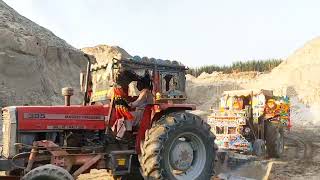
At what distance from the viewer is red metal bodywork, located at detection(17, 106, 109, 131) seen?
7461 mm

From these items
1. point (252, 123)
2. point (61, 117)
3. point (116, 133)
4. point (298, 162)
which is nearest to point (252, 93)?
point (252, 123)

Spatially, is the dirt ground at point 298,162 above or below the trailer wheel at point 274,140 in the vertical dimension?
below

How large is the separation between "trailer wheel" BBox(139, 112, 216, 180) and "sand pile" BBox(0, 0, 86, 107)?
1280 centimetres

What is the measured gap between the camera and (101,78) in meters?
8.34

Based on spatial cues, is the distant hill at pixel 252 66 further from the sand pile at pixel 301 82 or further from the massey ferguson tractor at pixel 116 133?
the massey ferguson tractor at pixel 116 133

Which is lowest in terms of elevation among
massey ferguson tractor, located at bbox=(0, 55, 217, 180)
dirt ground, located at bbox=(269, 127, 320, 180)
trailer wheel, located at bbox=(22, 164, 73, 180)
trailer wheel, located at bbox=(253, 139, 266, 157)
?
dirt ground, located at bbox=(269, 127, 320, 180)

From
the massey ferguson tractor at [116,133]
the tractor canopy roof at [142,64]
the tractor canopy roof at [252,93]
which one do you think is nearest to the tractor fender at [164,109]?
the massey ferguson tractor at [116,133]

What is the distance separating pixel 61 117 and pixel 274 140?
932cm

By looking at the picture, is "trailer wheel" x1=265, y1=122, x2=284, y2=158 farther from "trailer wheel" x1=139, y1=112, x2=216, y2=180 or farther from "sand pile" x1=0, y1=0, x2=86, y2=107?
"sand pile" x1=0, y1=0, x2=86, y2=107

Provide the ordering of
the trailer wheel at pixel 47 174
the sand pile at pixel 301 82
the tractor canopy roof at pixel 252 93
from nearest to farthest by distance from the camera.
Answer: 1. the trailer wheel at pixel 47 174
2. the tractor canopy roof at pixel 252 93
3. the sand pile at pixel 301 82

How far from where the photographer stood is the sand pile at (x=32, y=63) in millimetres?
21281

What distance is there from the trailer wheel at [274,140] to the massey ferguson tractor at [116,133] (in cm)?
748

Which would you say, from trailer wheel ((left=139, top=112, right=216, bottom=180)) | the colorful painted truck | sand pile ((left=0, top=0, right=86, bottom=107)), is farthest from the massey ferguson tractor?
sand pile ((left=0, top=0, right=86, bottom=107))

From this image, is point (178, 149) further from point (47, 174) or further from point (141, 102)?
point (47, 174)
